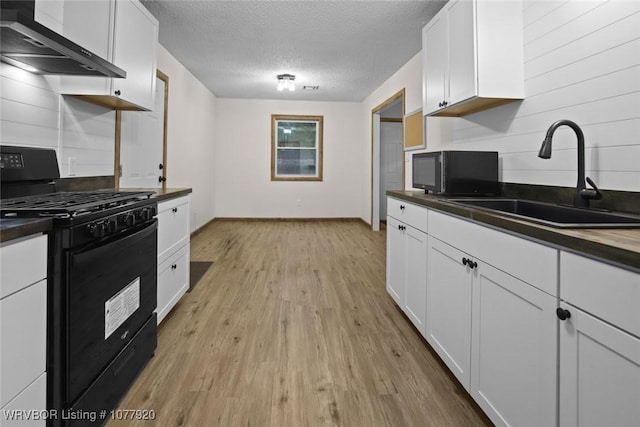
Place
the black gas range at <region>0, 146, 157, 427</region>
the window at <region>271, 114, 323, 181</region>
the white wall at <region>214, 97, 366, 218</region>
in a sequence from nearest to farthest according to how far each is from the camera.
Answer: the black gas range at <region>0, 146, 157, 427</region>
the white wall at <region>214, 97, 366, 218</region>
the window at <region>271, 114, 323, 181</region>

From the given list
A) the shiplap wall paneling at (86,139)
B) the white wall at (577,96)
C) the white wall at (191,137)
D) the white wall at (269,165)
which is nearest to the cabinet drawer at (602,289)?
the white wall at (577,96)

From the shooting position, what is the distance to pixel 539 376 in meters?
1.04

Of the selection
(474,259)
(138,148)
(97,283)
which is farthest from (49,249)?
(138,148)

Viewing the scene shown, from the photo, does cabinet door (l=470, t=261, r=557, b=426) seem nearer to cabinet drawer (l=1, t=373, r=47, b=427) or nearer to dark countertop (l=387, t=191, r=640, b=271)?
dark countertop (l=387, t=191, r=640, b=271)

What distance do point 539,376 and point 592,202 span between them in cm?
95

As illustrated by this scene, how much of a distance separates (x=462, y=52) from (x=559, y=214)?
1.20 meters

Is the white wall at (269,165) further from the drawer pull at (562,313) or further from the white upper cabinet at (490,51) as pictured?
the drawer pull at (562,313)

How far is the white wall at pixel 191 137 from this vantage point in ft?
14.3

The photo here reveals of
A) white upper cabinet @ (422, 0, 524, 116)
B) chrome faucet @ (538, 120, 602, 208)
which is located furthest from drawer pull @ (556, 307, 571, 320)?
white upper cabinet @ (422, 0, 524, 116)

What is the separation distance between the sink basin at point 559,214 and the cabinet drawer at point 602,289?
16 cm

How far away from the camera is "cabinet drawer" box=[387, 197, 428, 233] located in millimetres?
2037

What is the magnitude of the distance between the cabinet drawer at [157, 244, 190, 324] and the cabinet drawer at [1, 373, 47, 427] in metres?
1.07

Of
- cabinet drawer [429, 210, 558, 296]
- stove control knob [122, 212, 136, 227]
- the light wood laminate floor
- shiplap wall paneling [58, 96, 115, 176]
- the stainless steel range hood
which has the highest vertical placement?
the stainless steel range hood

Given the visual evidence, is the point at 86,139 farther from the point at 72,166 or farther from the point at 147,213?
A: the point at 147,213
